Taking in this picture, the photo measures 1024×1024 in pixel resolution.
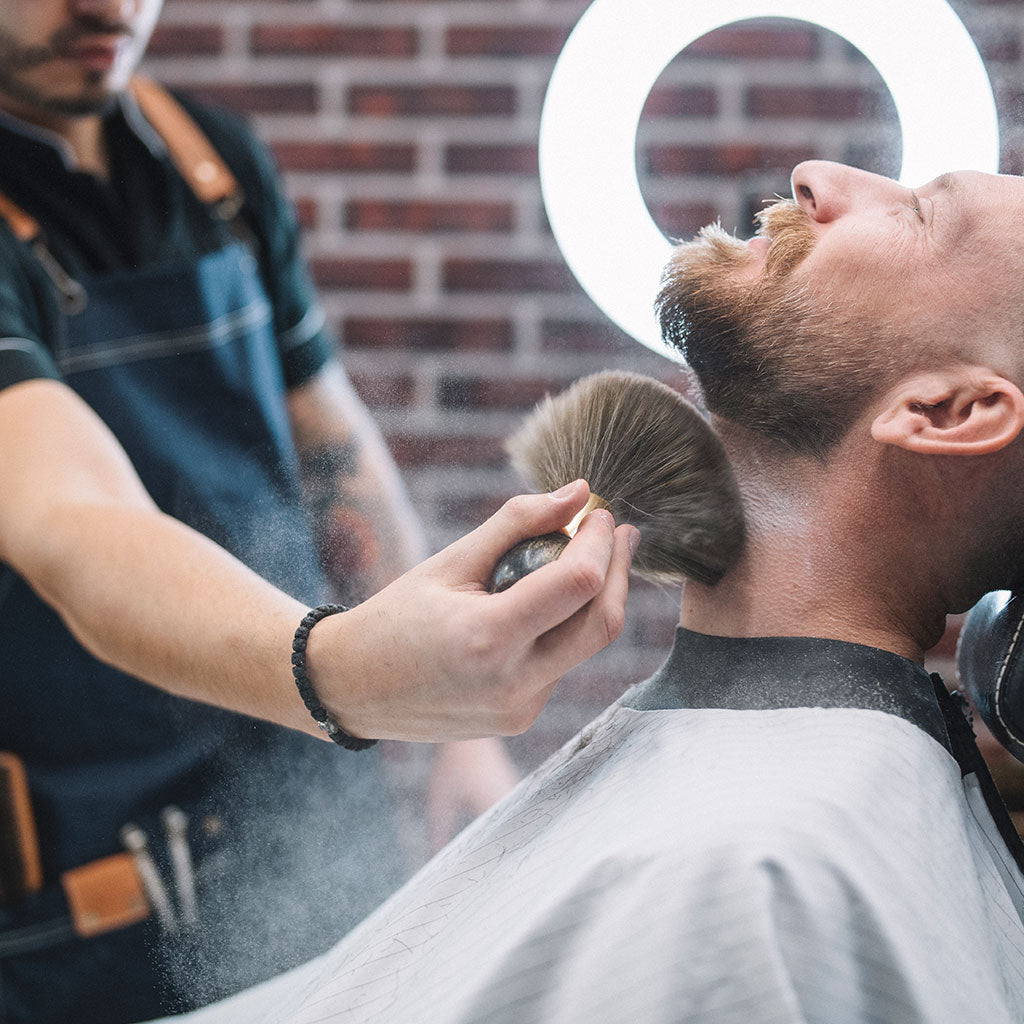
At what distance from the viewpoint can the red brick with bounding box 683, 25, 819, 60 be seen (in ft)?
4.26

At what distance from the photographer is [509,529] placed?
0.78 metres

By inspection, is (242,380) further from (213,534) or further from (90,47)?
(90,47)

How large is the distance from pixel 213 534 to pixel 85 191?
463 mm

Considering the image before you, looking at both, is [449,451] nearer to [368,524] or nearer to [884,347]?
[368,524]

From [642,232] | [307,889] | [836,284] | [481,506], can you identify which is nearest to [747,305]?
[836,284]

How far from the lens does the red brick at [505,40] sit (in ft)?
5.22

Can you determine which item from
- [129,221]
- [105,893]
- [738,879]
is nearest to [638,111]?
[129,221]

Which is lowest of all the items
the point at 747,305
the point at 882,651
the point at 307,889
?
the point at 307,889

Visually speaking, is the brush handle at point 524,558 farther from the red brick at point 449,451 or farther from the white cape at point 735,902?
the red brick at point 449,451

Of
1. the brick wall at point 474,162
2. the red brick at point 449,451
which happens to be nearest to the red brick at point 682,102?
the brick wall at point 474,162

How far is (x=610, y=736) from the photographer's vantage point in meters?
0.99

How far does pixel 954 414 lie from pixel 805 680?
0.25m

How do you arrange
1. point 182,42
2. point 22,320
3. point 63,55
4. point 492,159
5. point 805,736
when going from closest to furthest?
1. point 805,736
2. point 22,320
3. point 63,55
4. point 492,159
5. point 182,42

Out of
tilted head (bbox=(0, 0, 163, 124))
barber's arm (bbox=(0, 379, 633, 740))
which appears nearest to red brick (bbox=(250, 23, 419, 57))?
tilted head (bbox=(0, 0, 163, 124))
